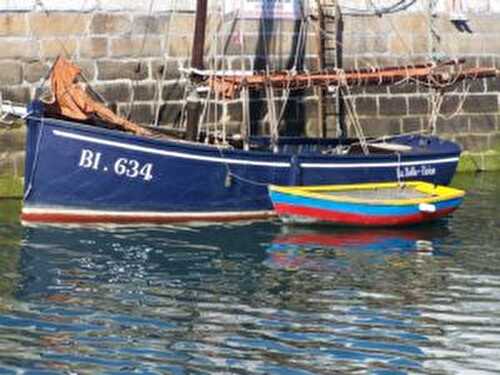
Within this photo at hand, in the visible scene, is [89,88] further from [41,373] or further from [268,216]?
[41,373]

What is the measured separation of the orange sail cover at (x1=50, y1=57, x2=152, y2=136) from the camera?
18.8 meters

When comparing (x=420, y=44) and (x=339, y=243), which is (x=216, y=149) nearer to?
(x=339, y=243)

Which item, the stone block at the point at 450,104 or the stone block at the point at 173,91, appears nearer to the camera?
the stone block at the point at 173,91

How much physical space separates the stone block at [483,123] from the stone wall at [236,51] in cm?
2

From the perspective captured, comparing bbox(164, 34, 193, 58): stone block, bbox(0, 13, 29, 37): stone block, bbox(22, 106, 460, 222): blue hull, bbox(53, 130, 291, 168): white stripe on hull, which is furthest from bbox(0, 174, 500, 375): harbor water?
bbox(164, 34, 193, 58): stone block

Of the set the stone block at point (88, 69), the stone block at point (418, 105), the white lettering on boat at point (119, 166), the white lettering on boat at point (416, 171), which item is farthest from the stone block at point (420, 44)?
the white lettering on boat at point (119, 166)

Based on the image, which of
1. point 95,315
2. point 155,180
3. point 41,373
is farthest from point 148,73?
point 41,373

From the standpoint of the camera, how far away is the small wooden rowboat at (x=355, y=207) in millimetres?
18844

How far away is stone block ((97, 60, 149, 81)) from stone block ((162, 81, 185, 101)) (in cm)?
42

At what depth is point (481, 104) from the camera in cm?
2530

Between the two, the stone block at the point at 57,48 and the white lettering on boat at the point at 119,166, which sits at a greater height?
the stone block at the point at 57,48

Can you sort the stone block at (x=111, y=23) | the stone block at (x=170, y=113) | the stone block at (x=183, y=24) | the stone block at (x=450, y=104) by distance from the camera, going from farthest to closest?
the stone block at (x=450, y=104) → the stone block at (x=183, y=24) → the stone block at (x=170, y=113) → the stone block at (x=111, y=23)

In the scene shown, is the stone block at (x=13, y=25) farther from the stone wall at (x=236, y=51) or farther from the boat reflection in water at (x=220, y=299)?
the boat reflection in water at (x=220, y=299)

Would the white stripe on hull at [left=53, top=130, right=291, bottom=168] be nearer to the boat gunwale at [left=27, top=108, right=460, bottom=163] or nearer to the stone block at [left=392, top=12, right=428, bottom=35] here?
the boat gunwale at [left=27, top=108, right=460, bottom=163]
